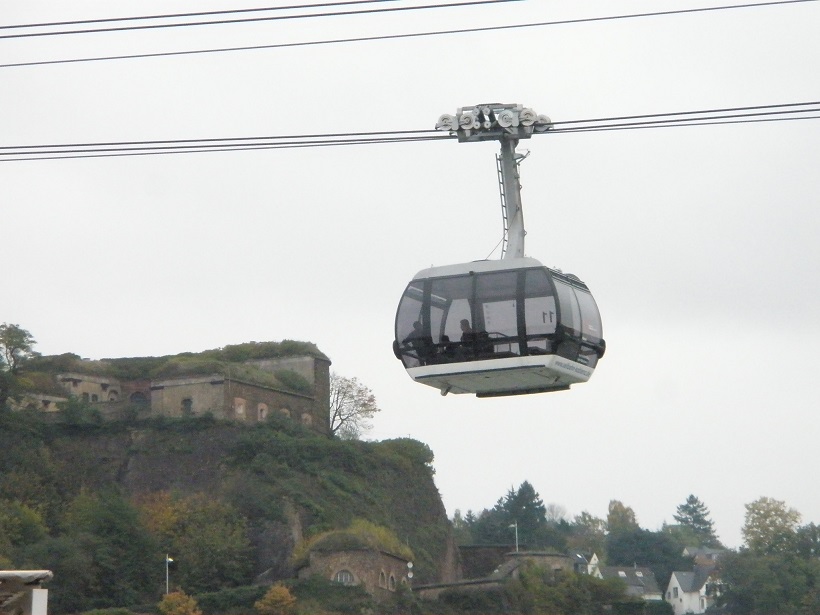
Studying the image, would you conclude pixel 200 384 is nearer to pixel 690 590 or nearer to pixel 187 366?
pixel 187 366

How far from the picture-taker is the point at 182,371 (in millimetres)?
80750

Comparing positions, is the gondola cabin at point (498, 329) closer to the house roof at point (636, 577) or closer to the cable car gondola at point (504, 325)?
the cable car gondola at point (504, 325)

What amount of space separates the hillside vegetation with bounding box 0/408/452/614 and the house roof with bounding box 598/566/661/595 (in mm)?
33473

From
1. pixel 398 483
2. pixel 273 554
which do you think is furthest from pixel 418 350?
pixel 398 483

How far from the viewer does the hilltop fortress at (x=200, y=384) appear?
261 ft

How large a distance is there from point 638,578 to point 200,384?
46.0 meters

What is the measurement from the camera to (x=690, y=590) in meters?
111

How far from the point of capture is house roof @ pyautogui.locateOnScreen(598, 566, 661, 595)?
109m

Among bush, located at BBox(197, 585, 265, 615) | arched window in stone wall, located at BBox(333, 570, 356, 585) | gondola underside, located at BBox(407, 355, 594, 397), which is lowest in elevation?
bush, located at BBox(197, 585, 265, 615)

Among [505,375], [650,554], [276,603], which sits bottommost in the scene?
[276,603]

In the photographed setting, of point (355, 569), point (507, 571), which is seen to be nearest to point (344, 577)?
point (355, 569)

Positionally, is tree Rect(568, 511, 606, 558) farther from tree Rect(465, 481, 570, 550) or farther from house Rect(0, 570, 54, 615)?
house Rect(0, 570, 54, 615)

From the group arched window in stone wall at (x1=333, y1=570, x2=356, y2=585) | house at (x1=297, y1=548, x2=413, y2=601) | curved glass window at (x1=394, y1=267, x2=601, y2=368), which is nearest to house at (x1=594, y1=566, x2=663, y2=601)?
house at (x1=297, y1=548, x2=413, y2=601)

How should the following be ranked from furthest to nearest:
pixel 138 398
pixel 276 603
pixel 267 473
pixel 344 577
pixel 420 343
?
pixel 138 398 → pixel 267 473 → pixel 344 577 → pixel 276 603 → pixel 420 343
